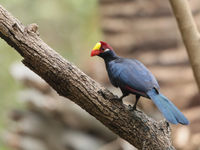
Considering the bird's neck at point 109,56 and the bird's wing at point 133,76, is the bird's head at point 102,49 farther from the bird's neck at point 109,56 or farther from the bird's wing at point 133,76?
the bird's wing at point 133,76

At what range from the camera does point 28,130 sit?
7918mm

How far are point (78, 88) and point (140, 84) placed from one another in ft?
1.40

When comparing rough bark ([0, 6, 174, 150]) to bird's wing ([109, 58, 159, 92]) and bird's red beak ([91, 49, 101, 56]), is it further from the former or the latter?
bird's red beak ([91, 49, 101, 56])

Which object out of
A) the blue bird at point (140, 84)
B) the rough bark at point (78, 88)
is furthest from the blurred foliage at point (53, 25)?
the rough bark at point (78, 88)

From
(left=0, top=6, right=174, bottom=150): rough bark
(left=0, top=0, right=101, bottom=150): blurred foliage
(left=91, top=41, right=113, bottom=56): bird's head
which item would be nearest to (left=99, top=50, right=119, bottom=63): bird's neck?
(left=91, top=41, right=113, bottom=56): bird's head

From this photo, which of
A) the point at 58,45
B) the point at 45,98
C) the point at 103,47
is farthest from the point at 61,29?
the point at 103,47

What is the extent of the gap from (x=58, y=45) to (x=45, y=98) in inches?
86.8

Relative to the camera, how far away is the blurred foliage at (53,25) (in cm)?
916

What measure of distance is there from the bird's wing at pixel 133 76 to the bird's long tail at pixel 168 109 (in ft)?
0.20

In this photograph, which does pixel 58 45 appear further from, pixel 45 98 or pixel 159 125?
pixel 159 125

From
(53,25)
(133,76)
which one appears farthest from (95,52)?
(53,25)

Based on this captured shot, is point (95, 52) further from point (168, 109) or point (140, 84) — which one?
point (168, 109)

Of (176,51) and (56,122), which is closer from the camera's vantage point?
(176,51)

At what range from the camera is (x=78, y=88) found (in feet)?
9.71
